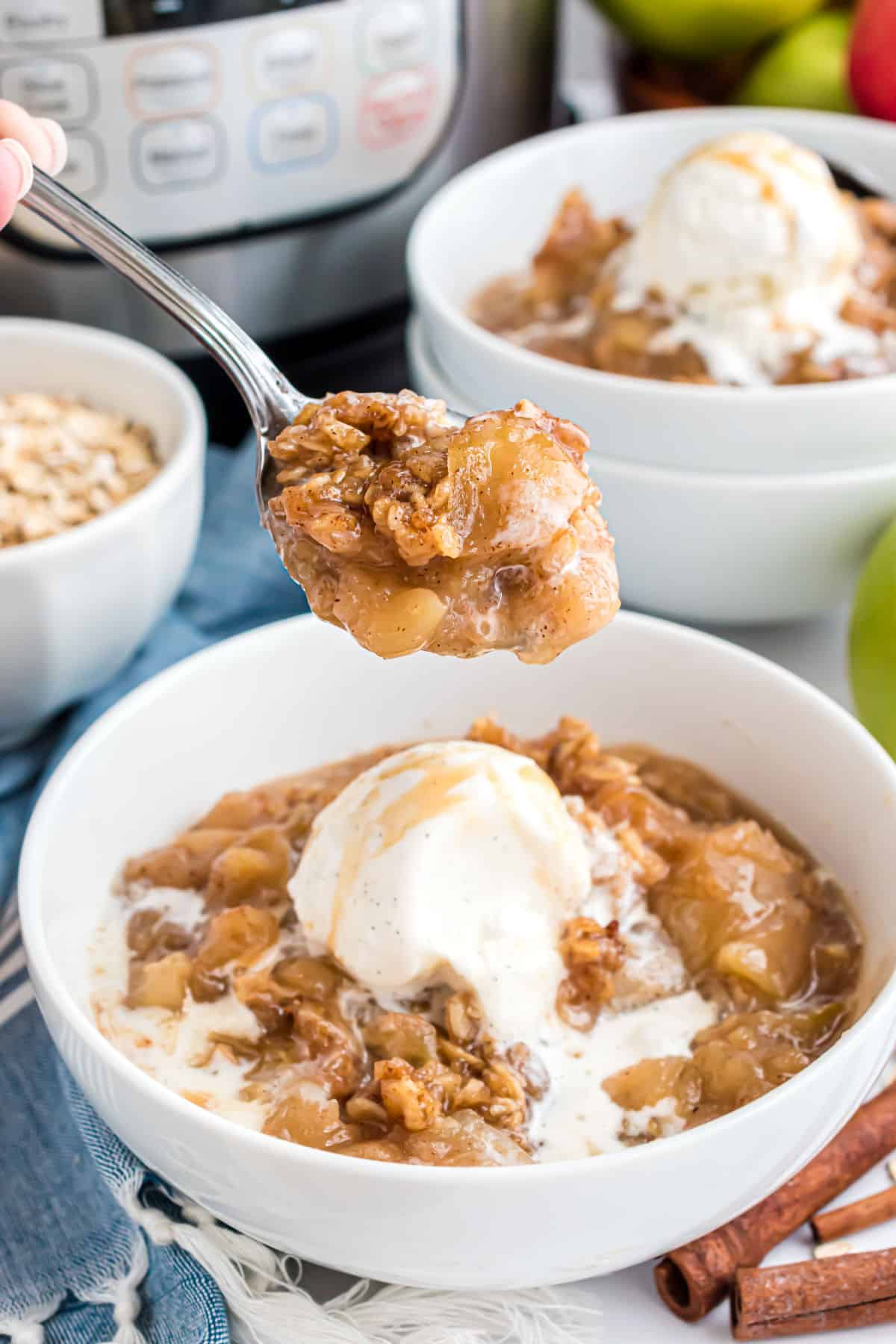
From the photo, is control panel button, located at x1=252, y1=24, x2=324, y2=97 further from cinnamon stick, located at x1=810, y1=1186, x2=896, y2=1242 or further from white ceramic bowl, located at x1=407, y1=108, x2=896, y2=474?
cinnamon stick, located at x1=810, y1=1186, x2=896, y2=1242

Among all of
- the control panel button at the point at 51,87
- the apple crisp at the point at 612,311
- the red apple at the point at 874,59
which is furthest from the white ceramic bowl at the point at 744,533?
the red apple at the point at 874,59

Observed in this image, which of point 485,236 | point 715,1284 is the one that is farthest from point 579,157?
point 715,1284

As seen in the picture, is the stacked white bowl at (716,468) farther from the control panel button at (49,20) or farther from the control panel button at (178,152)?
the control panel button at (49,20)

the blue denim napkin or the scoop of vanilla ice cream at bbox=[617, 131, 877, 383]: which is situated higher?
the scoop of vanilla ice cream at bbox=[617, 131, 877, 383]

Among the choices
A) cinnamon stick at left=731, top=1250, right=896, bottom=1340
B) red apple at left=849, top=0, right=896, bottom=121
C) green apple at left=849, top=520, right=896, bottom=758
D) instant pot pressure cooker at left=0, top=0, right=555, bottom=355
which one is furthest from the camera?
red apple at left=849, top=0, right=896, bottom=121

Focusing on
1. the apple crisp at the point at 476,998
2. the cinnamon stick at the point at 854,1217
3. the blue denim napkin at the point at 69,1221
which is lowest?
the blue denim napkin at the point at 69,1221

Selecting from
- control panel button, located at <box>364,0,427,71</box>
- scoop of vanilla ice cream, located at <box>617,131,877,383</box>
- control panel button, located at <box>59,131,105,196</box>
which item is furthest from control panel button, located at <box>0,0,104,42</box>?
scoop of vanilla ice cream, located at <box>617,131,877,383</box>

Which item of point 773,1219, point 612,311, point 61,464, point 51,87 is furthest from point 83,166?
point 773,1219
